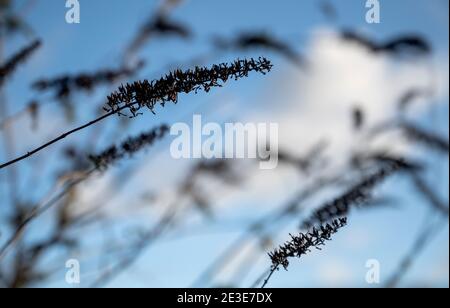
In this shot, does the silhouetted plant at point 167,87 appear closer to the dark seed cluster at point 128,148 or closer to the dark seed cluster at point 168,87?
the dark seed cluster at point 168,87

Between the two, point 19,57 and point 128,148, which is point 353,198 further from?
point 19,57

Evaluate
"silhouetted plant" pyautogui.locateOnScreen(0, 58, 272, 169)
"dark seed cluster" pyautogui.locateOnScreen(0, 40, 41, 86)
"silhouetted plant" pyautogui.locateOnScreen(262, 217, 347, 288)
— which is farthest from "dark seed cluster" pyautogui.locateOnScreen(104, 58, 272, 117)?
"dark seed cluster" pyautogui.locateOnScreen(0, 40, 41, 86)

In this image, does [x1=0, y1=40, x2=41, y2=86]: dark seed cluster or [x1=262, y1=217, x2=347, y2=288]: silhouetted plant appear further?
[x1=0, y1=40, x2=41, y2=86]: dark seed cluster

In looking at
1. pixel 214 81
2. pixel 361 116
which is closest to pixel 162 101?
pixel 214 81

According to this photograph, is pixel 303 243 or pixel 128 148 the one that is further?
pixel 128 148

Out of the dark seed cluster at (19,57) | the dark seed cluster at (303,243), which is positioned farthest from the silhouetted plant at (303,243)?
the dark seed cluster at (19,57)

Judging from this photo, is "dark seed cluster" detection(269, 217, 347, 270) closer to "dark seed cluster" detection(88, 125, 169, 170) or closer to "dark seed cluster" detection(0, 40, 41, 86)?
"dark seed cluster" detection(88, 125, 169, 170)

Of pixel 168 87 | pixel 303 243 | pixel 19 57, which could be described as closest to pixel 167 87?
pixel 168 87
